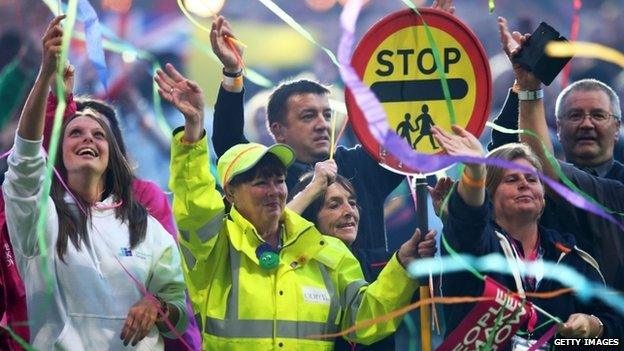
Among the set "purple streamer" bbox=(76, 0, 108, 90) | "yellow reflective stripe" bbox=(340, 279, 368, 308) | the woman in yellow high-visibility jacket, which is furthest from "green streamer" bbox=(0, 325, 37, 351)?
"yellow reflective stripe" bbox=(340, 279, 368, 308)

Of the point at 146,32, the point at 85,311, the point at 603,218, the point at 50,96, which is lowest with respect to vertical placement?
the point at 85,311

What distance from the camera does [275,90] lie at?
22.0 feet

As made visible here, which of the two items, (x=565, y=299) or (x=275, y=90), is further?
(x=275, y=90)

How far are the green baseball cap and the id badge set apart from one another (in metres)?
1.15

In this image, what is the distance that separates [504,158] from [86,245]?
1746 millimetres

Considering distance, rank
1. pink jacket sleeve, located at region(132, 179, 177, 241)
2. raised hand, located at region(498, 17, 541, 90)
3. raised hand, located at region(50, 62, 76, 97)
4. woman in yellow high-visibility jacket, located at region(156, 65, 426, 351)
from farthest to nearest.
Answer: pink jacket sleeve, located at region(132, 179, 177, 241)
raised hand, located at region(498, 17, 541, 90)
raised hand, located at region(50, 62, 76, 97)
woman in yellow high-visibility jacket, located at region(156, 65, 426, 351)

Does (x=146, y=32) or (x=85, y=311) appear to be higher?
(x=146, y=32)

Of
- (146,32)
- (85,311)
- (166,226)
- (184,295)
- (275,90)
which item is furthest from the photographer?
(146,32)

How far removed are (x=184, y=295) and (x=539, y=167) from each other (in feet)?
5.12

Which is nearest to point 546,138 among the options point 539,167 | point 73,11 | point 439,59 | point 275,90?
point 539,167

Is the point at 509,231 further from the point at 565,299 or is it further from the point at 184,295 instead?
the point at 184,295

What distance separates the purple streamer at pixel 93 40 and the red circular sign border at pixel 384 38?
1034 millimetres

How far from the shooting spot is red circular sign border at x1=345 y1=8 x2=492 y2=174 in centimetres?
559

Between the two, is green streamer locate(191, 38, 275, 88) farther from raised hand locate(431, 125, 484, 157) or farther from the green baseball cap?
raised hand locate(431, 125, 484, 157)
